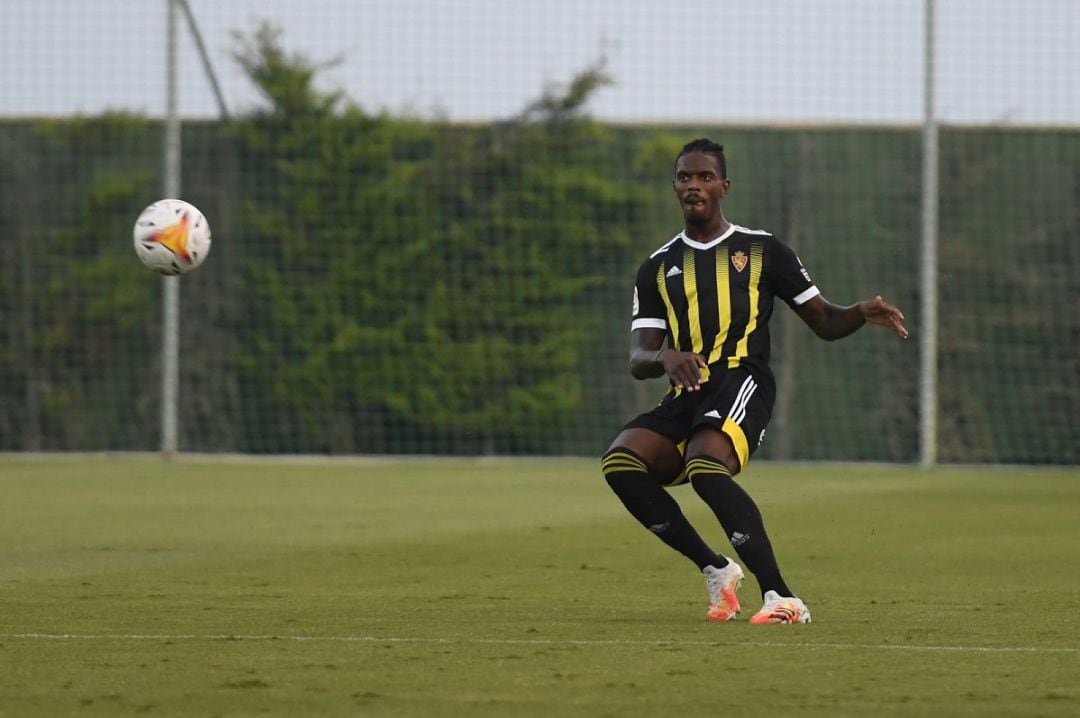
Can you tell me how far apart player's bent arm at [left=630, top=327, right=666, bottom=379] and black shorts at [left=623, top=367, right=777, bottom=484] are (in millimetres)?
129

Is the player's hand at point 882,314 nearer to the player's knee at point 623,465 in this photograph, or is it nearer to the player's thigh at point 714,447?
the player's thigh at point 714,447

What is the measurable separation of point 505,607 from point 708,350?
1254 millimetres

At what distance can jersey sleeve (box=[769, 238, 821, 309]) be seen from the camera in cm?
767

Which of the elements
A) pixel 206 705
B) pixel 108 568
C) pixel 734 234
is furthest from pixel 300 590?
pixel 206 705

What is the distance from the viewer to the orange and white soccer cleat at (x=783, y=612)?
696 centimetres

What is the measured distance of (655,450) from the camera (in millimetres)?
7555

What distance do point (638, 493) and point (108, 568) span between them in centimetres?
→ 299

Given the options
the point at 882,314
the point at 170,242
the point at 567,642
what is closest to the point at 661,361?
the point at 882,314

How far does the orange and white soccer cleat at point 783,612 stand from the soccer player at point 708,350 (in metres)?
0.24

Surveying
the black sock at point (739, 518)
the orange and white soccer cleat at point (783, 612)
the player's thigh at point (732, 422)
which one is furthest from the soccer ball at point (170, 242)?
the orange and white soccer cleat at point (783, 612)

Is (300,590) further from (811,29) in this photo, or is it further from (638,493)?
(811,29)

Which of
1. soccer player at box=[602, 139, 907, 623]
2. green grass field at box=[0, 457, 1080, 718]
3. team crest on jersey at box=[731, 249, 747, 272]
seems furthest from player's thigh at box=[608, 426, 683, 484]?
team crest on jersey at box=[731, 249, 747, 272]

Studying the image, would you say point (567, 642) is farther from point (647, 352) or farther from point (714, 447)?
point (647, 352)

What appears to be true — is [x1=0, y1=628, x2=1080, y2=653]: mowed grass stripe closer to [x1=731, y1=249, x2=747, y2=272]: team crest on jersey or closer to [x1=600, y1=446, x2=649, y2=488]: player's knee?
[x1=600, y1=446, x2=649, y2=488]: player's knee
